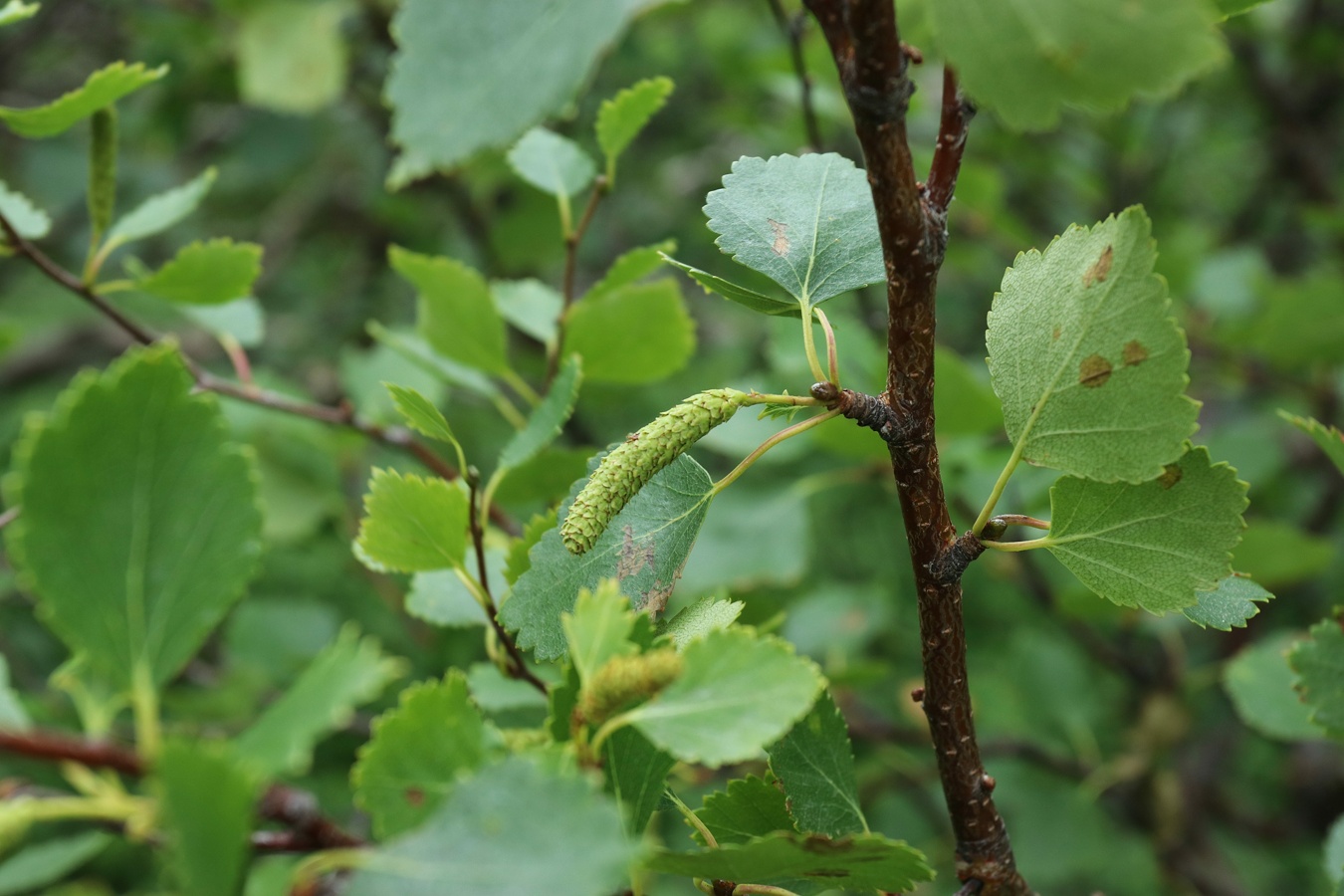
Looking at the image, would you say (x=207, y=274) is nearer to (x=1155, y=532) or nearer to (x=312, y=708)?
(x=312, y=708)

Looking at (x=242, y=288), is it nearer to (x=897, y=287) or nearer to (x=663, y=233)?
(x=897, y=287)

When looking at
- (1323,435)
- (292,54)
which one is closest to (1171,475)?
(1323,435)

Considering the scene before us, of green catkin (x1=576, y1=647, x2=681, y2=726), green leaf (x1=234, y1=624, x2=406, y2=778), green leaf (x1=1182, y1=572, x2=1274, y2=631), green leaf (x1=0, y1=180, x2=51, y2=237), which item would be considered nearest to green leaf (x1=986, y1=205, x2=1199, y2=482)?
green leaf (x1=1182, y1=572, x2=1274, y2=631)

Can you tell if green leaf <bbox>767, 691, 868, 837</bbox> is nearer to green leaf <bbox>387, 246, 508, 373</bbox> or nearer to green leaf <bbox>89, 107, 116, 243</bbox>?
green leaf <bbox>387, 246, 508, 373</bbox>

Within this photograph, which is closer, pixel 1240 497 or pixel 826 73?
pixel 1240 497

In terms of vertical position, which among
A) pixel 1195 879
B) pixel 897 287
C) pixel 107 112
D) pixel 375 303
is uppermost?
pixel 107 112

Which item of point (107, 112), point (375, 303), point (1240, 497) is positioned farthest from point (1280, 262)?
point (107, 112)

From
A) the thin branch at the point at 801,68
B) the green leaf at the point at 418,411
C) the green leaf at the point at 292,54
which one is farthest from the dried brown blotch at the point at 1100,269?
the green leaf at the point at 292,54
